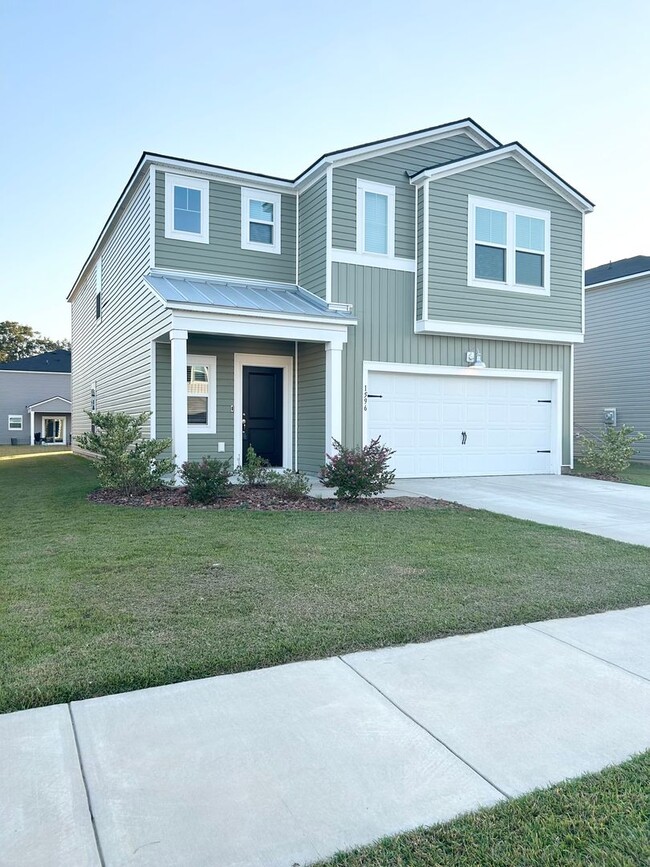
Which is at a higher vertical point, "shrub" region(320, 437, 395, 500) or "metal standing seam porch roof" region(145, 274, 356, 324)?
"metal standing seam porch roof" region(145, 274, 356, 324)

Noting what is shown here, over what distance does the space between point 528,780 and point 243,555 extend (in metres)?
3.63

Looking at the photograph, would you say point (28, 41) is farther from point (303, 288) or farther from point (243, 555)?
point (243, 555)

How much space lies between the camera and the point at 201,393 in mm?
11633

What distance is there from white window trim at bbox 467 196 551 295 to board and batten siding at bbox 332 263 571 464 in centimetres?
113

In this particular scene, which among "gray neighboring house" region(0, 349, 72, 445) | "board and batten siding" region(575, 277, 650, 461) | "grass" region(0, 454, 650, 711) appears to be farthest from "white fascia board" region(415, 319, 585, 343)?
"gray neighboring house" region(0, 349, 72, 445)

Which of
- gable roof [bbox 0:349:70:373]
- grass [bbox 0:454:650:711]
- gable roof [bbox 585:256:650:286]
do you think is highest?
gable roof [bbox 585:256:650:286]

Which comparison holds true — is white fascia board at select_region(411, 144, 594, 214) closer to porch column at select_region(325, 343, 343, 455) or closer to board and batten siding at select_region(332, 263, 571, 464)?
board and batten siding at select_region(332, 263, 571, 464)

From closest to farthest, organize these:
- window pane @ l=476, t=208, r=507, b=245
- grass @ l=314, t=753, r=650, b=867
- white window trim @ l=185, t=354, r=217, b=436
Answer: grass @ l=314, t=753, r=650, b=867, white window trim @ l=185, t=354, r=217, b=436, window pane @ l=476, t=208, r=507, b=245

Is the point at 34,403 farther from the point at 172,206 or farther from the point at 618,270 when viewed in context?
the point at 618,270

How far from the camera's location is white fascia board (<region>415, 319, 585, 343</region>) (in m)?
11.8

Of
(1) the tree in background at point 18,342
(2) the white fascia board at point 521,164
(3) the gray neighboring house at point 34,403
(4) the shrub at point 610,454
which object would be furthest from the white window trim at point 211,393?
(1) the tree in background at point 18,342

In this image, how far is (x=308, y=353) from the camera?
12.0 m

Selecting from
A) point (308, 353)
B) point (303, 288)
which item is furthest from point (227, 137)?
point (308, 353)

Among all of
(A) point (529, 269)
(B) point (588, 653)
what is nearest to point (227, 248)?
(A) point (529, 269)
